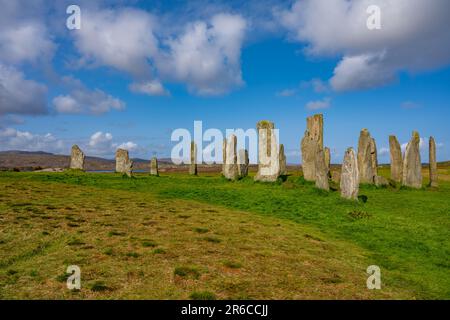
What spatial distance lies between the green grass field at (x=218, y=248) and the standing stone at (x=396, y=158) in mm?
11763

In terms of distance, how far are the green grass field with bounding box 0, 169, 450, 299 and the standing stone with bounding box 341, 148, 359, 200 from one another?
1038 millimetres

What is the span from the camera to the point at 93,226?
13648 mm

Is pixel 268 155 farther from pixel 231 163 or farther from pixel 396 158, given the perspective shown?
pixel 396 158

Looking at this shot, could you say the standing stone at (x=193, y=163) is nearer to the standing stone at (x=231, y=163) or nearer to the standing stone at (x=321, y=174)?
the standing stone at (x=231, y=163)

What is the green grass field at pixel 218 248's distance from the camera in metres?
8.16

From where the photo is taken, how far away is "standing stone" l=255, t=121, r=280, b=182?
103 ft

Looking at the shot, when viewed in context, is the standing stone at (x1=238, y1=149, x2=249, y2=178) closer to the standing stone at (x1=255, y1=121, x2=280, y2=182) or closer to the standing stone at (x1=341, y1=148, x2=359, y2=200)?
the standing stone at (x1=255, y1=121, x2=280, y2=182)

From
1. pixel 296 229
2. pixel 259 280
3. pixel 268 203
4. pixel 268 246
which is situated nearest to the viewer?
pixel 259 280

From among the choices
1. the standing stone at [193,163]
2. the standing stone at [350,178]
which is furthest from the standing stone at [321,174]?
the standing stone at [193,163]

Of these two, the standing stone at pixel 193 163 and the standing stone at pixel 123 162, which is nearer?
the standing stone at pixel 123 162
